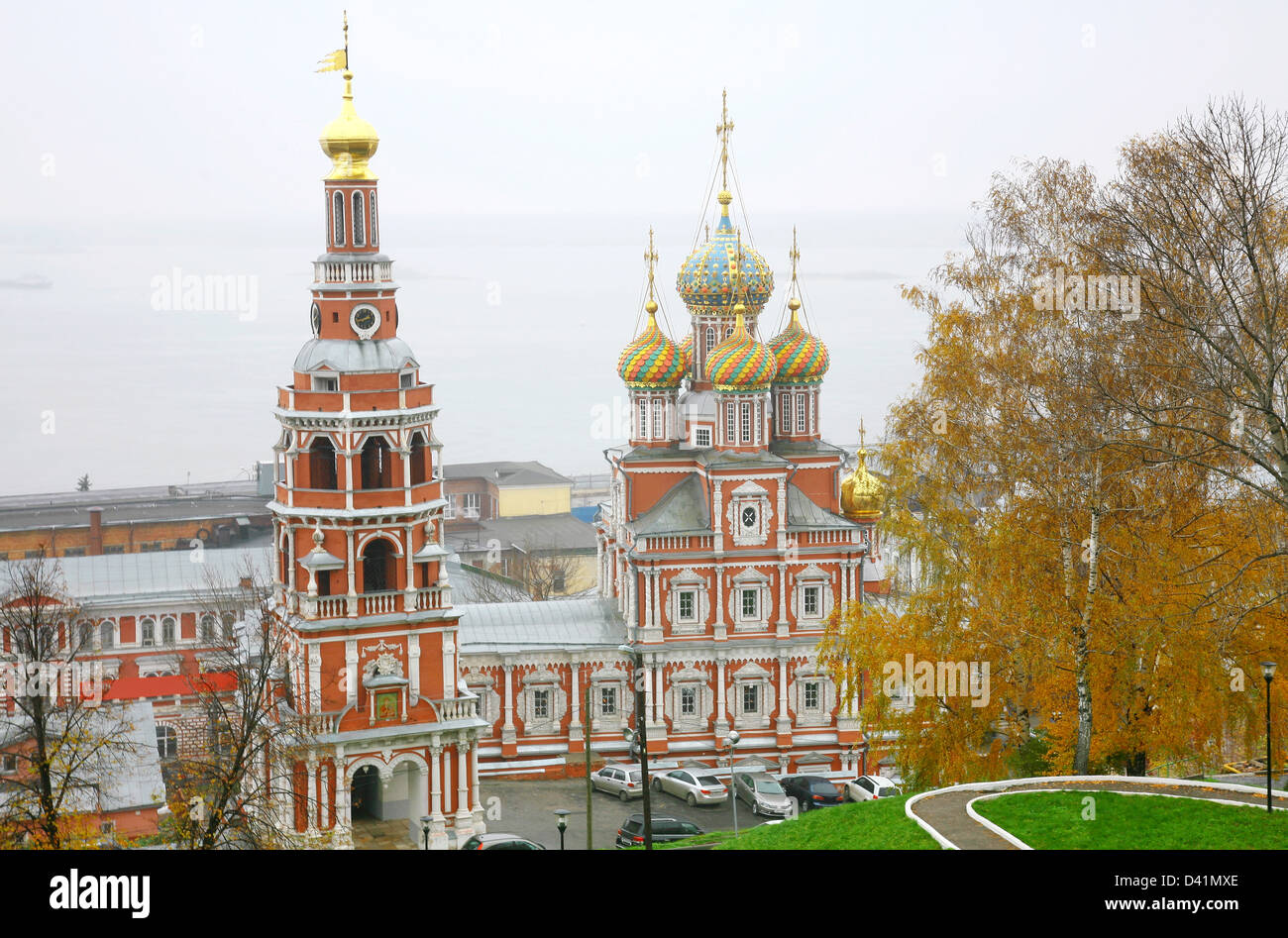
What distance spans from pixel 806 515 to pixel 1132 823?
1689 cm

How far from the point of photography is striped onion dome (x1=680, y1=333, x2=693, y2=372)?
36188 millimetres

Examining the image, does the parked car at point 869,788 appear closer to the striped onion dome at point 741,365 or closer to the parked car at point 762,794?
the parked car at point 762,794

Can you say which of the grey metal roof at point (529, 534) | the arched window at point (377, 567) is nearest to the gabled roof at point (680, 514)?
the arched window at point (377, 567)

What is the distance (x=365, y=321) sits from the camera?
28141 millimetres

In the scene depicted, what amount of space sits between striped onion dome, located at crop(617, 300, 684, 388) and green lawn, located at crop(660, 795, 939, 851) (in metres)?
15.2

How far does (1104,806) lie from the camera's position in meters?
19.0

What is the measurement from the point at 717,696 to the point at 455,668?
7.46m

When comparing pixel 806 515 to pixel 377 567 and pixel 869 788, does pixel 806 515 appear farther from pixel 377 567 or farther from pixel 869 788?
pixel 377 567

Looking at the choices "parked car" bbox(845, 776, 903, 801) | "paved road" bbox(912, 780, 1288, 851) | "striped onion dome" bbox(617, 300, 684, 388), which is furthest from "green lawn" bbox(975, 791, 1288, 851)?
"striped onion dome" bbox(617, 300, 684, 388)

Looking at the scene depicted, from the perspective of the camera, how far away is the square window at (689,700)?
34.4 m

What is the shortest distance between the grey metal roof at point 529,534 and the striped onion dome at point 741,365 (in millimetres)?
24076

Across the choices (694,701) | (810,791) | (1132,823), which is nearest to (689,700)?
(694,701)

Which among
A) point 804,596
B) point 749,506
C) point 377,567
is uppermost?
point 749,506
